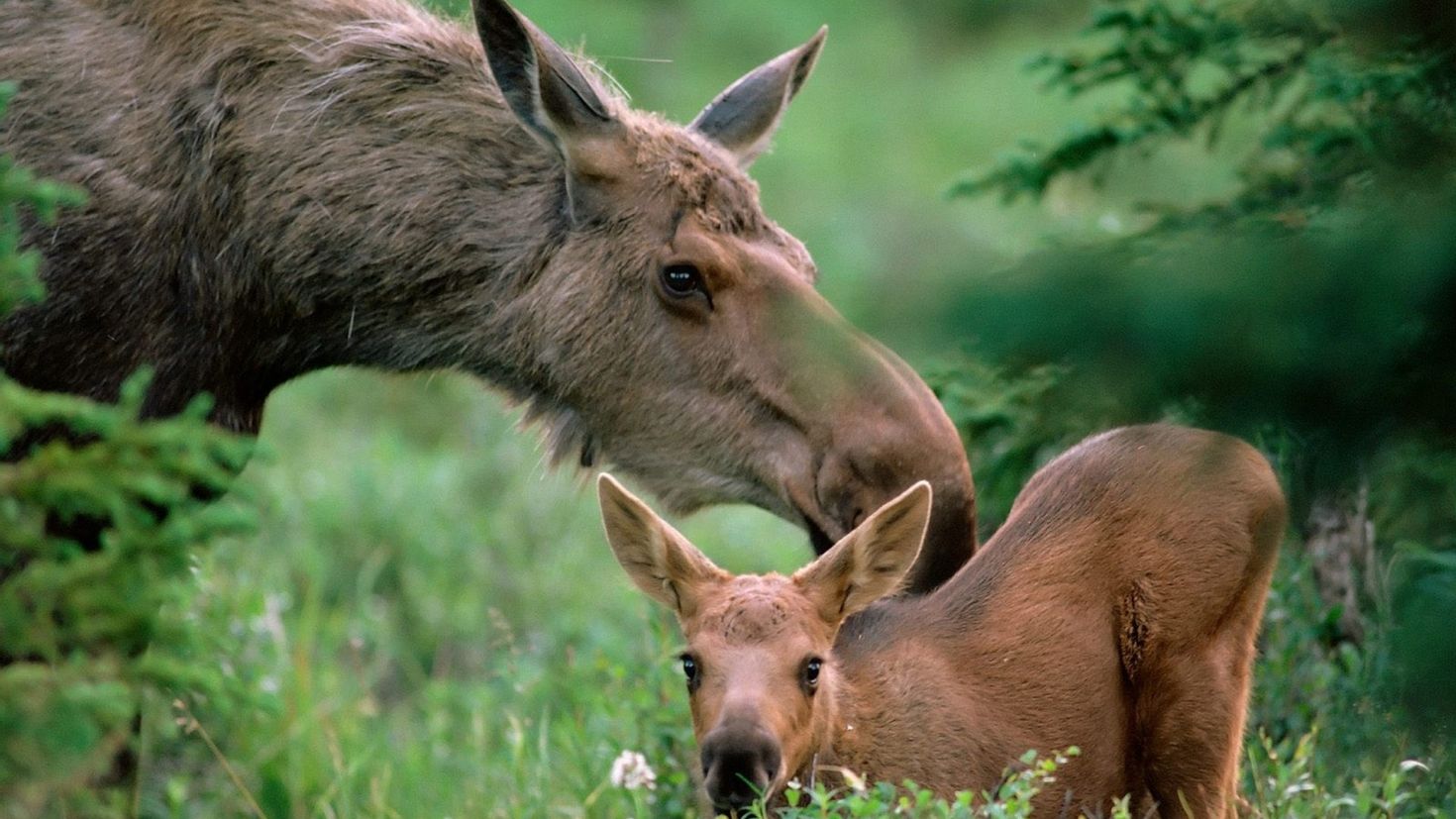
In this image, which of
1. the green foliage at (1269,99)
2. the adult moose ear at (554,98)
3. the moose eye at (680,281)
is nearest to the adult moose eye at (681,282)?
the moose eye at (680,281)

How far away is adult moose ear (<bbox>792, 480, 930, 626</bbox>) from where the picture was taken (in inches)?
190

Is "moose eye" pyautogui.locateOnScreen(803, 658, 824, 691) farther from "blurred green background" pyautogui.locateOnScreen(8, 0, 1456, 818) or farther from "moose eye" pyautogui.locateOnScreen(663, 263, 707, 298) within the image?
"moose eye" pyautogui.locateOnScreen(663, 263, 707, 298)

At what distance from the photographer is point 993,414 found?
6582 millimetres

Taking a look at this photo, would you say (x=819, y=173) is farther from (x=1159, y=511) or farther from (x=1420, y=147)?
(x=1420, y=147)

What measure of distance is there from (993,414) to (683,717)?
5.30 ft

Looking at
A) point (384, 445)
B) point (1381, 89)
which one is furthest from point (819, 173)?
point (1381, 89)

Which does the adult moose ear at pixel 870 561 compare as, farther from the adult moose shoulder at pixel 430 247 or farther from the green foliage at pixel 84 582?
the green foliage at pixel 84 582

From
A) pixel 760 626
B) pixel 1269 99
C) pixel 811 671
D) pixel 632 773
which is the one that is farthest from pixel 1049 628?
pixel 1269 99

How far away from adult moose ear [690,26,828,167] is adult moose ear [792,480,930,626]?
1.64 m

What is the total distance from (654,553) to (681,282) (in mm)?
820

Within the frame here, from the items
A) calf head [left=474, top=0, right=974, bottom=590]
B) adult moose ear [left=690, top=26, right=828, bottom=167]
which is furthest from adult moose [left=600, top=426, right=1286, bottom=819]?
adult moose ear [left=690, top=26, right=828, bottom=167]

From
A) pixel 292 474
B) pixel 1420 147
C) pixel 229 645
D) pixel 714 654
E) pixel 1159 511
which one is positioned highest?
pixel 1420 147

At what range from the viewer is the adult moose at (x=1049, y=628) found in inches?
198

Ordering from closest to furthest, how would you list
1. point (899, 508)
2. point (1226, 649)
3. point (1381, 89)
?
point (1381, 89), point (899, 508), point (1226, 649)
